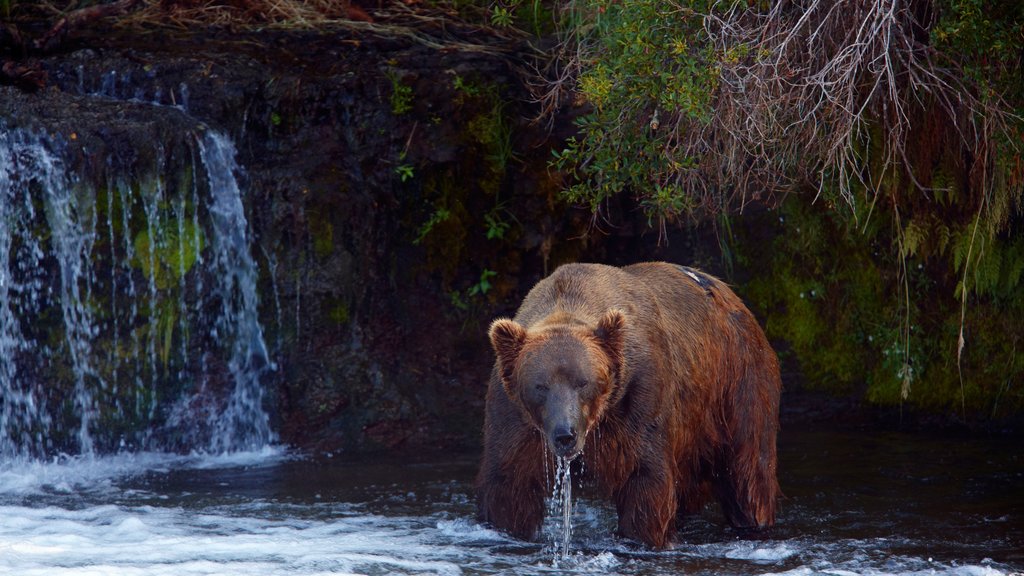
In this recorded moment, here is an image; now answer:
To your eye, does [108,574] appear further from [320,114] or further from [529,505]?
[320,114]

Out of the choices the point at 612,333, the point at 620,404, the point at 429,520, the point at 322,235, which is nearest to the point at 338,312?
the point at 322,235

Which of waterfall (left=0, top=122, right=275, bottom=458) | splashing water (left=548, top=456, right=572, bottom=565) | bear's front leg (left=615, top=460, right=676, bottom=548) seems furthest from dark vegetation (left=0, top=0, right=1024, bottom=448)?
splashing water (left=548, top=456, right=572, bottom=565)

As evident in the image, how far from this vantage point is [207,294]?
381 inches

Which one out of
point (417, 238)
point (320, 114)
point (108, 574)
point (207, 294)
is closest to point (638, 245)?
point (417, 238)

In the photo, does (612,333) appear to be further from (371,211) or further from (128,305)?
(128,305)

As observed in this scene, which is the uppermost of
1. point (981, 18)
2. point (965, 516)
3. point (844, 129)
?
point (981, 18)

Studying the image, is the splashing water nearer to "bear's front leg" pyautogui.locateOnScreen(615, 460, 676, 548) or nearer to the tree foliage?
"bear's front leg" pyautogui.locateOnScreen(615, 460, 676, 548)

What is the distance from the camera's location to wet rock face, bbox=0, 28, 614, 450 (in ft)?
32.0

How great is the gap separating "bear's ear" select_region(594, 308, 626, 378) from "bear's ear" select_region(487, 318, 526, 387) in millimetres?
377

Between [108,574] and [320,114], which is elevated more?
[320,114]

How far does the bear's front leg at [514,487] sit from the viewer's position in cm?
615

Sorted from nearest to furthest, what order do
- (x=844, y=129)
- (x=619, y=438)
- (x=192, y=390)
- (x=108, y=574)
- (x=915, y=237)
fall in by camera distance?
(x=108, y=574)
(x=619, y=438)
(x=844, y=129)
(x=915, y=237)
(x=192, y=390)

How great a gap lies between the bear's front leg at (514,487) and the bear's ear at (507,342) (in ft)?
1.14

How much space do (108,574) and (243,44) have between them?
5.68 metres
